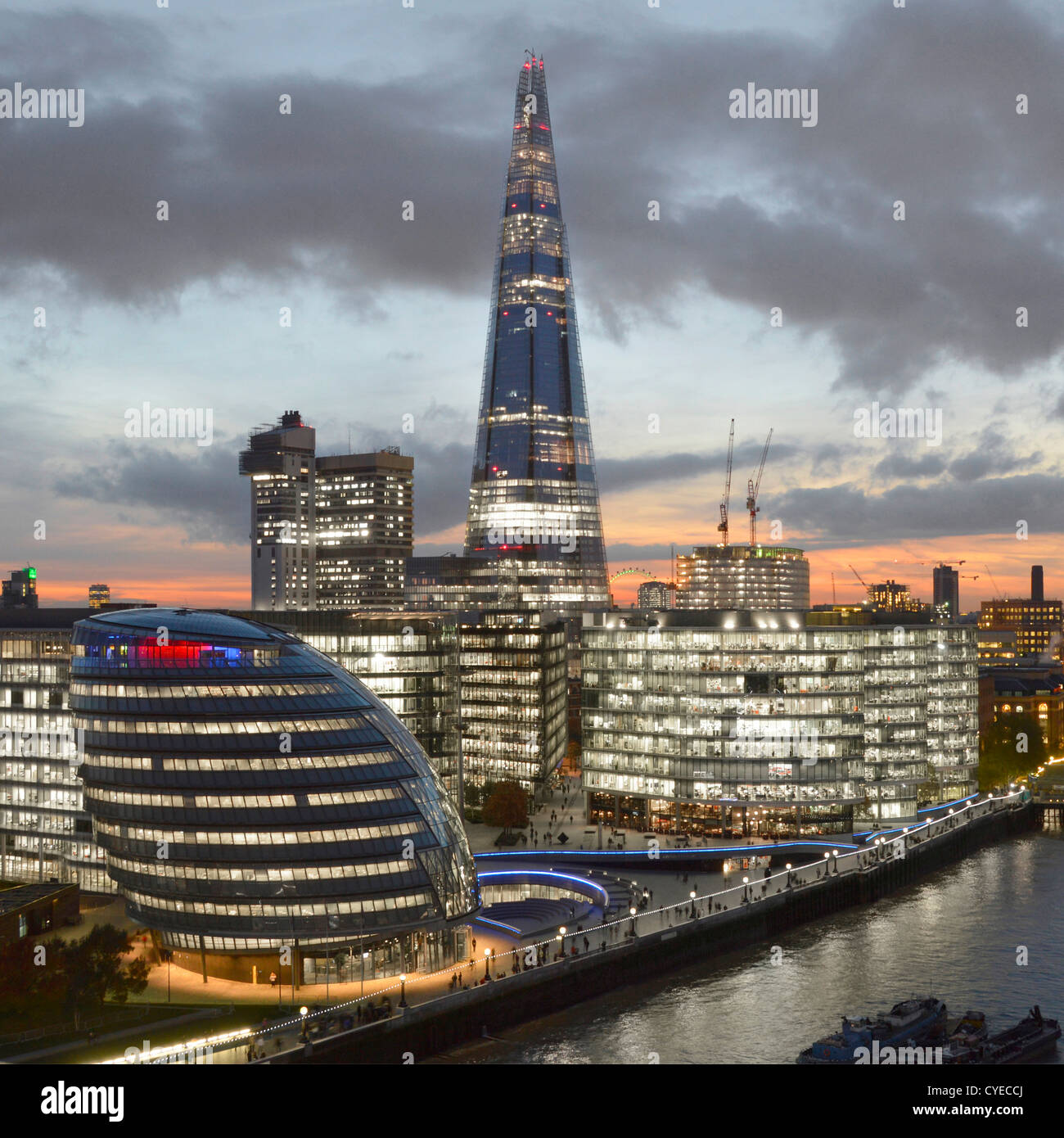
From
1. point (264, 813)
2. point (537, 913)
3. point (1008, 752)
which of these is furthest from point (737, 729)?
point (264, 813)

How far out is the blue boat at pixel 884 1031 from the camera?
67.9 m

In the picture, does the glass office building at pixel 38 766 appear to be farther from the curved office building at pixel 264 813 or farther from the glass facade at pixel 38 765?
the curved office building at pixel 264 813

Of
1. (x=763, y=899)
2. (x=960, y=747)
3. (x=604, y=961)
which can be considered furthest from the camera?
(x=960, y=747)

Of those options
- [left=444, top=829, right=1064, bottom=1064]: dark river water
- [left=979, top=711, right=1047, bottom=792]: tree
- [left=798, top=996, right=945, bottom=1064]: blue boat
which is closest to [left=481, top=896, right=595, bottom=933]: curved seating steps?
[left=444, top=829, right=1064, bottom=1064]: dark river water

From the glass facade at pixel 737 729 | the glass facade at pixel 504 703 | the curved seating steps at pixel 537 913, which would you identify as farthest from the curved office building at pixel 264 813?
the glass facade at pixel 504 703

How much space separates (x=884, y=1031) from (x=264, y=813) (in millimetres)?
36074

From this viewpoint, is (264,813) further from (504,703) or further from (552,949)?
(504,703)

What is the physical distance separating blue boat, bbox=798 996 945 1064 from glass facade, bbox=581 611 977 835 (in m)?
50.7

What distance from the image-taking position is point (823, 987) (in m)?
83.8

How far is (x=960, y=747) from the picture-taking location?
152 m
